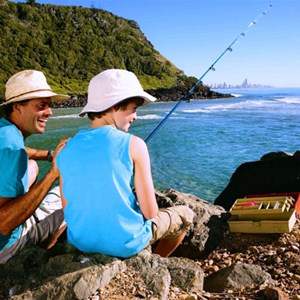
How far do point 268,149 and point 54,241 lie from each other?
56.7ft

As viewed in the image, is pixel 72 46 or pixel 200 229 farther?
pixel 72 46

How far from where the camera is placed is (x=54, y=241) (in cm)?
374

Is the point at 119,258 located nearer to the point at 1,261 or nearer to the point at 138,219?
the point at 138,219

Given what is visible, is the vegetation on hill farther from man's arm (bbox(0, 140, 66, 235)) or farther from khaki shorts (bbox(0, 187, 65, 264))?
man's arm (bbox(0, 140, 66, 235))

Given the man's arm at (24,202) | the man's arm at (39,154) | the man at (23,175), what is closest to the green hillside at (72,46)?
the man's arm at (39,154)

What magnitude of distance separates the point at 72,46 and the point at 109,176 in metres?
130

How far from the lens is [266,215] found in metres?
4.57

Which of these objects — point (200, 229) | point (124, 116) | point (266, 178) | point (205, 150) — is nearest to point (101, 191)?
point (124, 116)

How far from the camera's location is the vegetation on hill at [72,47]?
104 metres

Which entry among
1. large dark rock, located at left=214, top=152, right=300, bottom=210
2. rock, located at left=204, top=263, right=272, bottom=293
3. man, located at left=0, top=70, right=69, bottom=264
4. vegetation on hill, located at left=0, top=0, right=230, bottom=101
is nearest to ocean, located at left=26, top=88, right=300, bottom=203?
large dark rock, located at left=214, top=152, right=300, bottom=210

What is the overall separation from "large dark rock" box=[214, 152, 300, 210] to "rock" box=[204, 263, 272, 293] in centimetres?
343

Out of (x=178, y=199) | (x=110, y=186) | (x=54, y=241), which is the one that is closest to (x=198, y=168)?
(x=178, y=199)

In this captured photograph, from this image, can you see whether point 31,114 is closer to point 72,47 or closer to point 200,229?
point 200,229

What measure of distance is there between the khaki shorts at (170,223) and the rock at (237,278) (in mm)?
533
